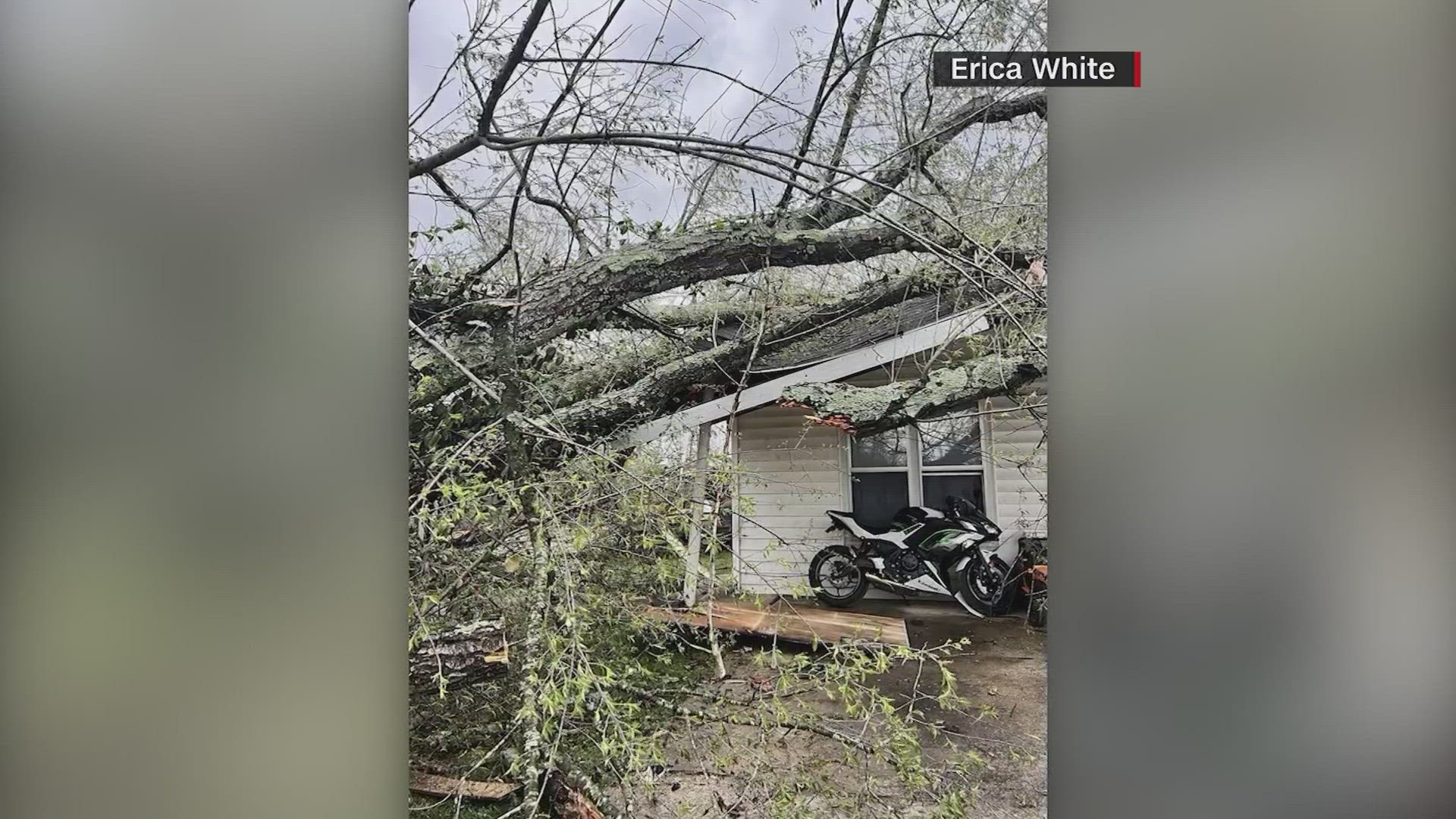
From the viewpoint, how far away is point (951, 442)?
1198 mm

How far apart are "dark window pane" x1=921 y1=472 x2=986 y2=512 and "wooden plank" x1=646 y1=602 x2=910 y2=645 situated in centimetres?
25

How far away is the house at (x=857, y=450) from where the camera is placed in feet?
3.91

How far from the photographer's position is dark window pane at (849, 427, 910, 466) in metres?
1.21

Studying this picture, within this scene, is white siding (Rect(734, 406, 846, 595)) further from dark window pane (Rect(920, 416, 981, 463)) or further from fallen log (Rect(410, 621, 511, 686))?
fallen log (Rect(410, 621, 511, 686))

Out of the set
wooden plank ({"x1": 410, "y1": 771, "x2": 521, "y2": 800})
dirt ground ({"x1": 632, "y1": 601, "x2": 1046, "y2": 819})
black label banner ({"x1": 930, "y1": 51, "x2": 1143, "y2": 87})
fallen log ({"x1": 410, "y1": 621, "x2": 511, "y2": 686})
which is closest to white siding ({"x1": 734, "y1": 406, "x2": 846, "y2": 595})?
dirt ground ({"x1": 632, "y1": 601, "x2": 1046, "y2": 819})

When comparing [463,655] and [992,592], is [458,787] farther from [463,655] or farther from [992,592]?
[992,592]

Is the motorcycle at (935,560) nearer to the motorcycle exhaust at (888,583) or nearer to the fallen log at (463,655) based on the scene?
the motorcycle exhaust at (888,583)

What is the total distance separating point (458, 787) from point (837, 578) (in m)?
0.90

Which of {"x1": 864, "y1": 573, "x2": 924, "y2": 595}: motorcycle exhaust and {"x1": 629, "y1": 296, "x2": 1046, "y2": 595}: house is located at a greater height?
{"x1": 629, "y1": 296, "x2": 1046, "y2": 595}: house
